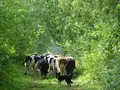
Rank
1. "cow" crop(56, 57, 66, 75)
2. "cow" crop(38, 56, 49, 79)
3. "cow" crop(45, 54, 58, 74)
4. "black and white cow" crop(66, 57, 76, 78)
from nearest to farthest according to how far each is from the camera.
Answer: "black and white cow" crop(66, 57, 76, 78), "cow" crop(56, 57, 66, 75), "cow" crop(45, 54, 58, 74), "cow" crop(38, 56, 49, 79)

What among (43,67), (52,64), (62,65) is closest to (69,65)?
(62,65)

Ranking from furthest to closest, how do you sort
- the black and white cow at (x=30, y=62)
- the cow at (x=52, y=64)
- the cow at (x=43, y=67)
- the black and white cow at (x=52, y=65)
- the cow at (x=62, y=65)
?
the black and white cow at (x=30, y=62)
the cow at (x=43, y=67)
the cow at (x=52, y=64)
the black and white cow at (x=52, y=65)
the cow at (x=62, y=65)

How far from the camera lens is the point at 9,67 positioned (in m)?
11.6

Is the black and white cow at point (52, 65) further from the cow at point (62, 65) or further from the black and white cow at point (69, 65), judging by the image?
the black and white cow at point (69, 65)

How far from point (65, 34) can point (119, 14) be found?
1306 cm

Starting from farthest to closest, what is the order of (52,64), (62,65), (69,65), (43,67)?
(43,67), (52,64), (62,65), (69,65)

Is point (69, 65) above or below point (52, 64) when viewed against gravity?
above

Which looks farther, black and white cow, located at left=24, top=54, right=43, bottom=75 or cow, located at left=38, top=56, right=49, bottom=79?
black and white cow, located at left=24, top=54, right=43, bottom=75

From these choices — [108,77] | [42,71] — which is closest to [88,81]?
[108,77]

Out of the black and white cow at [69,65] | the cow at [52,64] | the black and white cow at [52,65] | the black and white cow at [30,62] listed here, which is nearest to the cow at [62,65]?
the black and white cow at [69,65]

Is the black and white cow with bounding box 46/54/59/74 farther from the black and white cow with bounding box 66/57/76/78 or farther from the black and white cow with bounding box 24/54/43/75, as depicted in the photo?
the black and white cow with bounding box 24/54/43/75

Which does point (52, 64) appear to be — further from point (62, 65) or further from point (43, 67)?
point (43, 67)

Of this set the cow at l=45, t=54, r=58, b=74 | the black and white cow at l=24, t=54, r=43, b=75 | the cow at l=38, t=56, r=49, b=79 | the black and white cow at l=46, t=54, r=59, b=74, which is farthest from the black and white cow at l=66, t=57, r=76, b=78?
the black and white cow at l=24, t=54, r=43, b=75

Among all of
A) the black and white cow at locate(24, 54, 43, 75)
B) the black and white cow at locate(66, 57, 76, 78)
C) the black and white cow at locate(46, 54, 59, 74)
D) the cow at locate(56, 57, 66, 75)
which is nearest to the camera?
the black and white cow at locate(66, 57, 76, 78)
